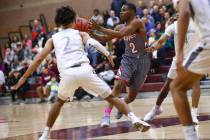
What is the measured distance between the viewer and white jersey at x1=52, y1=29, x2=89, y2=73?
20.5ft

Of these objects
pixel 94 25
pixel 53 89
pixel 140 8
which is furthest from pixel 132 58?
pixel 140 8

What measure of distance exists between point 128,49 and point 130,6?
26.8 inches

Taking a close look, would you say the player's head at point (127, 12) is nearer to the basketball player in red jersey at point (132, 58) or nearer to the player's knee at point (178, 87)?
the basketball player in red jersey at point (132, 58)

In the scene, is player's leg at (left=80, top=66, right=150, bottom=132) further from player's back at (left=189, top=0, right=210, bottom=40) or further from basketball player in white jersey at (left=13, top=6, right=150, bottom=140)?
player's back at (left=189, top=0, right=210, bottom=40)

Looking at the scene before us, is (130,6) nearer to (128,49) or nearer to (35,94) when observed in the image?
(128,49)

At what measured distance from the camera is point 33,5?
976 inches

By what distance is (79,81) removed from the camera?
6.23m

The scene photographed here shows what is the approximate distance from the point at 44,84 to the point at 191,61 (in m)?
14.4

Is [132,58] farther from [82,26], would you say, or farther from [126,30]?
[82,26]

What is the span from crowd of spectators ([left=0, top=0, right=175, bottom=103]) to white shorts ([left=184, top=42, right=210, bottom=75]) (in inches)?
413

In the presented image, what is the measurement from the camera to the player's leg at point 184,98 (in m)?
4.85

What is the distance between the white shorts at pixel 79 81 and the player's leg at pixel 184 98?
1.51 m

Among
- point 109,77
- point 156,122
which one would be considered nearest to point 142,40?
point 156,122

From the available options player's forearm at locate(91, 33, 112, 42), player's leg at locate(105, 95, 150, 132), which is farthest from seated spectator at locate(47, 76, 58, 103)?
player's leg at locate(105, 95, 150, 132)
